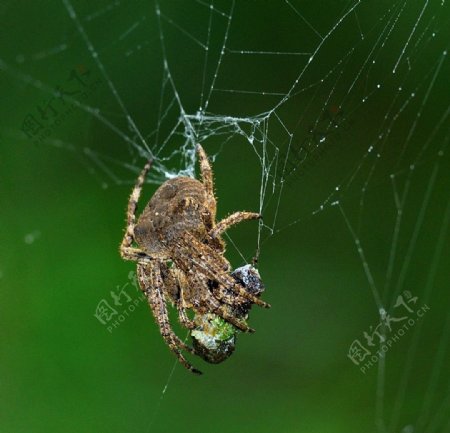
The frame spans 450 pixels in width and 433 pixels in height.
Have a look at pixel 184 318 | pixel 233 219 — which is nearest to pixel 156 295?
pixel 184 318

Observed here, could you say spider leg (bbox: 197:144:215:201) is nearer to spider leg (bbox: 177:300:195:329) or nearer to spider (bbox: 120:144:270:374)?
spider (bbox: 120:144:270:374)

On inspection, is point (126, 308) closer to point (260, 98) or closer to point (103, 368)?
point (103, 368)


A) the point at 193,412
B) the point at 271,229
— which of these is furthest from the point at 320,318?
the point at 193,412

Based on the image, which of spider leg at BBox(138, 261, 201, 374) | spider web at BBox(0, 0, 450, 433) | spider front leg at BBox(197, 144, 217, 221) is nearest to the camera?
spider front leg at BBox(197, 144, 217, 221)

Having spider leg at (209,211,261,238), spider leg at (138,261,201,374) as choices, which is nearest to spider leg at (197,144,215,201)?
spider leg at (209,211,261,238)

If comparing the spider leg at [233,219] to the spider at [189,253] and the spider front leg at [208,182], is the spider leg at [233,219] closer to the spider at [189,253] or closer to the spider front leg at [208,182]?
the spider at [189,253]

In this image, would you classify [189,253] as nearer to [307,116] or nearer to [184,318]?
[184,318]
